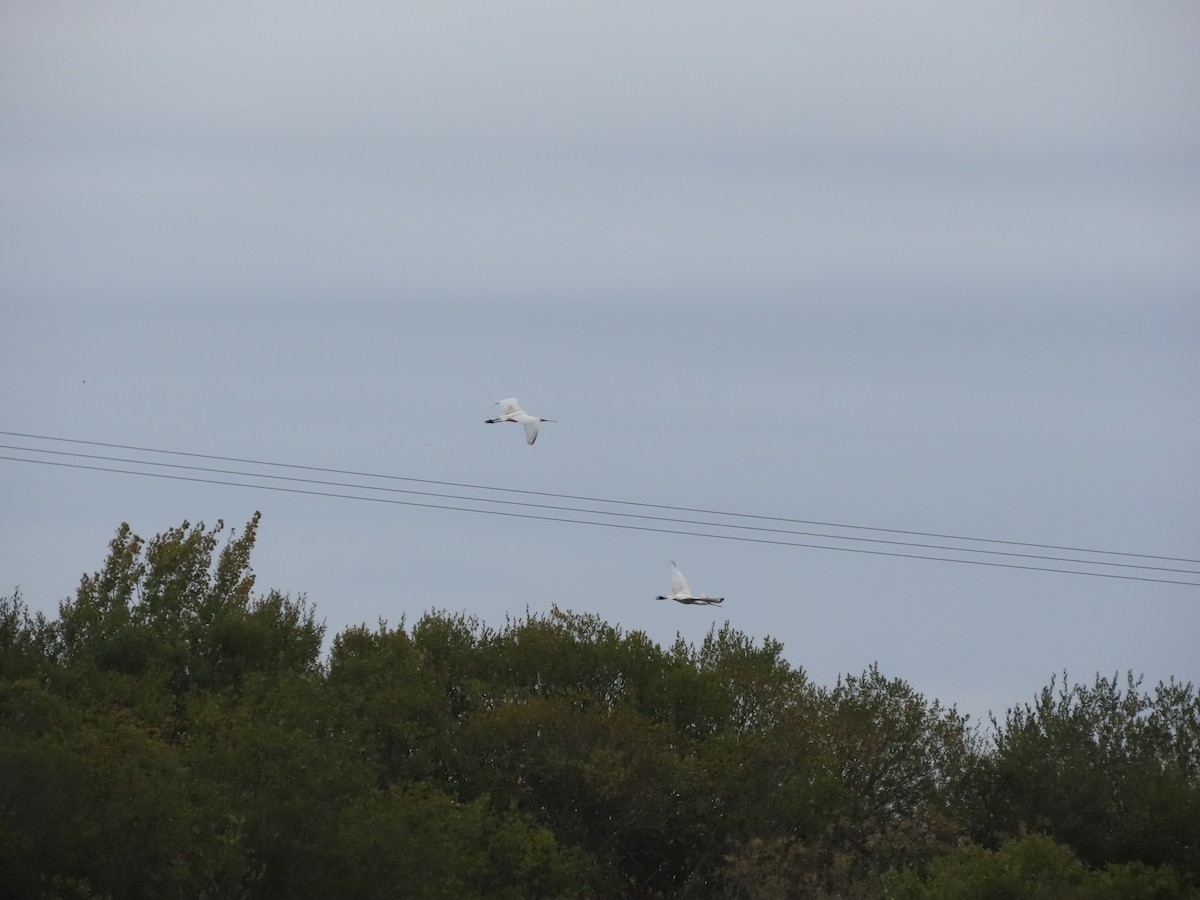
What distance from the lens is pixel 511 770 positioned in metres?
48.2

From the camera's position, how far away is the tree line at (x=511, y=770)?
36.6m

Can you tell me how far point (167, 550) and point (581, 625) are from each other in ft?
43.6

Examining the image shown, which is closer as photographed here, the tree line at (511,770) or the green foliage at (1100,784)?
the tree line at (511,770)

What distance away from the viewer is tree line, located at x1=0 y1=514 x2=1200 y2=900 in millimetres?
36594

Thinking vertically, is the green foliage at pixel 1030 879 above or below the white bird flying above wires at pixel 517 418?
below

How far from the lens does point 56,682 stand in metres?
47.0

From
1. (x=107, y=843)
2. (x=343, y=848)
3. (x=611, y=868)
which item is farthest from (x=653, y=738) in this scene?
(x=107, y=843)

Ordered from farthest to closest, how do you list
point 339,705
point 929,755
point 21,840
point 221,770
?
point 929,755 < point 339,705 < point 221,770 < point 21,840

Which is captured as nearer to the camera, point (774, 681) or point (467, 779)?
point (467, 779)

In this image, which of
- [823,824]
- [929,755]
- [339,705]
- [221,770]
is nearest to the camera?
[221,770]

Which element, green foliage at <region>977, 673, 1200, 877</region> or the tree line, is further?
green foliage at <region>977, 673, 1200, 877</region>

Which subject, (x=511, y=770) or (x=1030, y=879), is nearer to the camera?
(x=1030, y=879)

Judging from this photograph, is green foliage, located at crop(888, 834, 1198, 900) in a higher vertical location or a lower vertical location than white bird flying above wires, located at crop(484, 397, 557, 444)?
lower

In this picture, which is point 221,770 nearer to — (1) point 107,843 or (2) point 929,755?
(1) point 107,843
